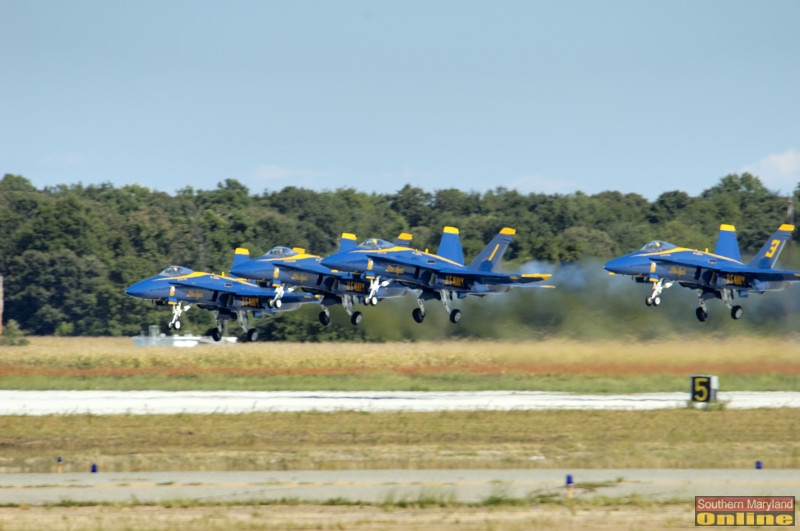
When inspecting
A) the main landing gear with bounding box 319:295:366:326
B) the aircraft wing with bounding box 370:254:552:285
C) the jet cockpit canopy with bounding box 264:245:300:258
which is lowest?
the main landing gear with bounding box 319:295:366:326

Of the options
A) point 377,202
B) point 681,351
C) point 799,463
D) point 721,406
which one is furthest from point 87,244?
point 799,463

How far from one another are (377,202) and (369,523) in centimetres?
10050

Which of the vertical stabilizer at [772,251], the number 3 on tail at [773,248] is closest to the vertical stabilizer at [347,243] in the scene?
the vertical stabilizer at [772,251]

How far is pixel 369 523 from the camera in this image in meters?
16.2

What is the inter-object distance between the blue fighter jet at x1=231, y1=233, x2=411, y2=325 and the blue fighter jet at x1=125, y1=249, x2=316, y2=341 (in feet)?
6.76

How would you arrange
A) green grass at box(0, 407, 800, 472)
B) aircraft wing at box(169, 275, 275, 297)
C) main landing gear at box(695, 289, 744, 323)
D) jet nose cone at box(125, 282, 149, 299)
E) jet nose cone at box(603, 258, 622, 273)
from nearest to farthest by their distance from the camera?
green grass at box(0, 407, 800, 472) → jet nose cone at box(603, 258, 622, 273) → main landing gear at box(695, 289, 744, 323) → jet nose cone at box(125, 282, 149, 299) → aircraft wing at box(169, 275, 275, 297)

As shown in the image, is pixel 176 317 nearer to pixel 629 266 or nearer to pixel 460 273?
pixel 460 273

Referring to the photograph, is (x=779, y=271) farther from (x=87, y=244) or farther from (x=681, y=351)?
(x=87, y=244)

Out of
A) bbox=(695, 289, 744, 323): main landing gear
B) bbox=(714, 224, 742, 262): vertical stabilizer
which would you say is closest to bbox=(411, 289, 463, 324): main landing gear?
bbox=(695, 289, 744, 323): main landing gear

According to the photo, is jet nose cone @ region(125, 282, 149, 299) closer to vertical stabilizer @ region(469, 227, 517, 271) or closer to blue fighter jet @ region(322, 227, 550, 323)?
blue fighter jet @ region(322, 227, 550, 323)

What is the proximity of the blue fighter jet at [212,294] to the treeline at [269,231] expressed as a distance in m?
4.24

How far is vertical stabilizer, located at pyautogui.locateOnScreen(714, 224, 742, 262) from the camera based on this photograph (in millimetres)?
43312

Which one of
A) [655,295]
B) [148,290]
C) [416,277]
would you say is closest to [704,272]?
[655,295]

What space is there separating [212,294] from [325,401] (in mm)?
16455
